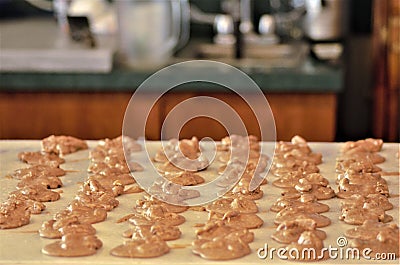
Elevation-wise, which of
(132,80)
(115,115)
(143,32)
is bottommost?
(115,115)

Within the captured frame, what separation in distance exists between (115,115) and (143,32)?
1.44 feet

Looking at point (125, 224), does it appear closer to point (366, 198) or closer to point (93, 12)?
point (366, 198)

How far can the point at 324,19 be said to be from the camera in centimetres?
392

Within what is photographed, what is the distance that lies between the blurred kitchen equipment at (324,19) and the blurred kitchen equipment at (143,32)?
2.16 ft

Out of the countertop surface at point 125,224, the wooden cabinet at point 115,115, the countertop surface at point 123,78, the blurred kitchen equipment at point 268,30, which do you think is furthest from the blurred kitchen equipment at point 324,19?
the countertop surface at point 125,224

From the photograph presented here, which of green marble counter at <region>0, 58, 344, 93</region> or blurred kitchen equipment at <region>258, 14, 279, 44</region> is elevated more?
blurred kitchen equipment at <region>258, 14, 279, 44</region>

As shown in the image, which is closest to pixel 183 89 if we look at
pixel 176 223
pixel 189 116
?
pixel 189 116

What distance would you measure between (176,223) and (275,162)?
501 mm

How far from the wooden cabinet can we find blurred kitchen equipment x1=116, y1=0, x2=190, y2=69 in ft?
0.80

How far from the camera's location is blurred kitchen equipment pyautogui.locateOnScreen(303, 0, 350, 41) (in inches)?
154

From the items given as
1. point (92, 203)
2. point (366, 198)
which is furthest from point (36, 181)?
point (366, 198)

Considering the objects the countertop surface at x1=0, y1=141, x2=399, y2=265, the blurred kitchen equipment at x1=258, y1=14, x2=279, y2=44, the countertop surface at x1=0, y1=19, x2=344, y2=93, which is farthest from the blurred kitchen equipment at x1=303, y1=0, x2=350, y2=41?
the countertop surface at x1=0, y1=141, x2=399, y2=265

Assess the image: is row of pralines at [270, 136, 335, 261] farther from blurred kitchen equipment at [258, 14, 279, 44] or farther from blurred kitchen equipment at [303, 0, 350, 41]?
blurred kitchen equipment at [258, 14, 279, 44]

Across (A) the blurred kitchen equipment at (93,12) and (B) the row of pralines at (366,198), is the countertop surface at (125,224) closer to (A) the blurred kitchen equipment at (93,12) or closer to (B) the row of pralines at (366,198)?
(B) the row of pralines at (366,198)
